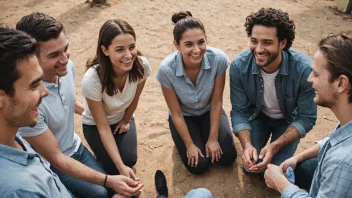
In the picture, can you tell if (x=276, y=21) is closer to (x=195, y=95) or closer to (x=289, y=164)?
(x=195, y=95)

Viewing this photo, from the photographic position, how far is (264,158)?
10.2ft

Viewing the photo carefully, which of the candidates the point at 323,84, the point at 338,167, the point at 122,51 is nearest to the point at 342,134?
the point at 338,167

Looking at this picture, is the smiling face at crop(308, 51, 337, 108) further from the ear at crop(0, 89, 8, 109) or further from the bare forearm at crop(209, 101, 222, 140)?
the ear at crop(0, 89, 8, 109)

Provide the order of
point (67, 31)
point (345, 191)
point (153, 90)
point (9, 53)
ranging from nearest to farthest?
1. point (9, 53)
2. point (345, 191)
3. point (153, 90)
4. point (67, 31)

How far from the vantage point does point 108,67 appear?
315 centimetres

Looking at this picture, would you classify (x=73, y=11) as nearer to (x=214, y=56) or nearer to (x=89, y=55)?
(x=89, y=55)

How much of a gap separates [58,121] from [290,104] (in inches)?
81.4

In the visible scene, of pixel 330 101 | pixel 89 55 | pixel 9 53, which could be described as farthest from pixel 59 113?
pixel 89 55

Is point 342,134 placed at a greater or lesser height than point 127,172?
greater

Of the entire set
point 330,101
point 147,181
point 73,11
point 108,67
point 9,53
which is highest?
point 9,53

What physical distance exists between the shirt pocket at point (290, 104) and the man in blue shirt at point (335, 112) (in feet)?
2.79

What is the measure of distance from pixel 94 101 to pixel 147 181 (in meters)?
0.99

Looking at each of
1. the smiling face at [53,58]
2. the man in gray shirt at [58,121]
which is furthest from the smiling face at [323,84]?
the smiling face at [53,58]

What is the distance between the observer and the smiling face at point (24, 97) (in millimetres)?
1745
